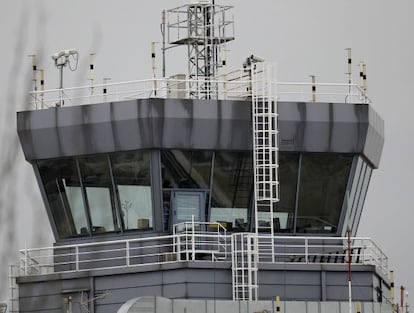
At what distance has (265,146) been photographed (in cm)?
3584

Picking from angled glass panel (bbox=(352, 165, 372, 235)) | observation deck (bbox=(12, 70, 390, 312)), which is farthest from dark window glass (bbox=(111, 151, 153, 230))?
angled glass panel (bbox=(352, 165, 372, 235))

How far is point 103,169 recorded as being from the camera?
119ft

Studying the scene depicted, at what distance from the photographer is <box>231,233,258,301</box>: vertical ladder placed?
3406cm

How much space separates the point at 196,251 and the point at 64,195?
15.3 feet

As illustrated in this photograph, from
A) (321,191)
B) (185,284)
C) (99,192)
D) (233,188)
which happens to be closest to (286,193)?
(321,191)

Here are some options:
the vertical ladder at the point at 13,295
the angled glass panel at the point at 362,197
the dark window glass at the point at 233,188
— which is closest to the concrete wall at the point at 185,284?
the vertical ladder at the point at 13,295

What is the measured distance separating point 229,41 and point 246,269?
279 inches

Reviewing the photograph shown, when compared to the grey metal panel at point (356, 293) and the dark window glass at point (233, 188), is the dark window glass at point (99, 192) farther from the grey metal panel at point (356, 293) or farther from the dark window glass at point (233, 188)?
the grey metal panel at point (356, 293)

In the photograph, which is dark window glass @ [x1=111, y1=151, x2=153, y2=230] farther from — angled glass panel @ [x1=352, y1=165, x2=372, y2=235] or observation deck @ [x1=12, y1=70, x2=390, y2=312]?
angled glass panel @ [x1=352, y1=165, x2=372, y2=235]

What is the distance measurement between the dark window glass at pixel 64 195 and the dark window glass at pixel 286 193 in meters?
5.05

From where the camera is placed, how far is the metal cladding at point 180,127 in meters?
35.6

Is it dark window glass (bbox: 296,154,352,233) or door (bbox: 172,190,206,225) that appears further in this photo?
dark window glass (bbox: 296,154,352,233)

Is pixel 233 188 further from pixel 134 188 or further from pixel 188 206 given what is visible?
pixel 134 188

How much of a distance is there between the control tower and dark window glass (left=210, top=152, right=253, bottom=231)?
0.12 ft
